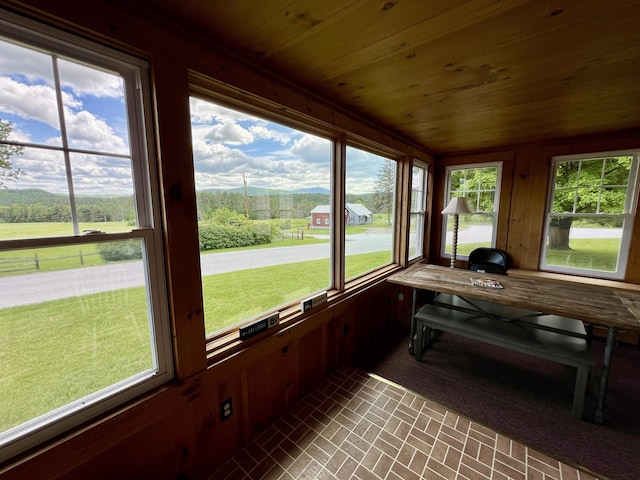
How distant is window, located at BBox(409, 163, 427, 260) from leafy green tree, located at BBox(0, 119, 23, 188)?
3.47 meters

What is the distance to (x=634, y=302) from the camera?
1912 mm

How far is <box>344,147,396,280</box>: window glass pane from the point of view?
2.38 m

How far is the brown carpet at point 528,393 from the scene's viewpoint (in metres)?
1.53

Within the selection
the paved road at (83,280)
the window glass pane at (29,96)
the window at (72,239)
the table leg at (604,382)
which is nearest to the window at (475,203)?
the table leg at (604,382)

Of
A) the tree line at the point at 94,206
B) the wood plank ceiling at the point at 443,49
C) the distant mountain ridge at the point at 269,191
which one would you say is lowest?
the tree line at the point at 94,206

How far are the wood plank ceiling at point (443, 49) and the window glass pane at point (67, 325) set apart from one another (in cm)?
104

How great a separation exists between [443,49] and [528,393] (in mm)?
2506

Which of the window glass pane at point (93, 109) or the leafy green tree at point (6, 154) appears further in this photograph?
the window glass pane at point (93, 109)

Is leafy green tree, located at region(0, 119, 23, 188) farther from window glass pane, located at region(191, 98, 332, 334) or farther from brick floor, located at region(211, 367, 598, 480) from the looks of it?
brick floor, located at region(211, 367, 598, 480)

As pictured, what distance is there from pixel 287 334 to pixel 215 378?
507 mm

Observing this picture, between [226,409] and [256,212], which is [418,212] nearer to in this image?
[256,212]

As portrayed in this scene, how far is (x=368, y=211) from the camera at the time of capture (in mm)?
2764

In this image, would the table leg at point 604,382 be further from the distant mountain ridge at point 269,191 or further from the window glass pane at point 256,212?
the distant mountain ridge at point 269,191

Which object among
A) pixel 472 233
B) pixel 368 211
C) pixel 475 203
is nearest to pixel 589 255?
pixel 472 233
